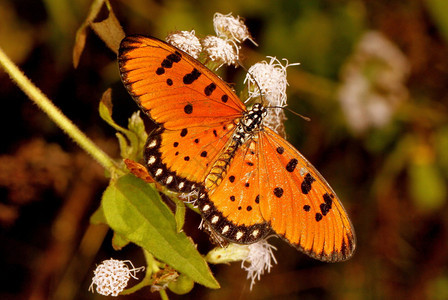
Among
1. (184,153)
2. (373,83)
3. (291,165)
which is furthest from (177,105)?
(373,83)

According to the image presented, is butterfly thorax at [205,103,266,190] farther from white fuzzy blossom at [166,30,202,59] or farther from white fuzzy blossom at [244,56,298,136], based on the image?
white fuzzy blossom at [166,30,202,59]

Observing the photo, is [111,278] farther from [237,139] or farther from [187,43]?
[187,43]

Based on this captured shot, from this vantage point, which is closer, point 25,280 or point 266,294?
point 25,280

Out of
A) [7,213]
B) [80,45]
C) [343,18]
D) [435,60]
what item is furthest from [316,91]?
[7,213]

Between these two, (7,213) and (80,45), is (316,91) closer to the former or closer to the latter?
(80,45)

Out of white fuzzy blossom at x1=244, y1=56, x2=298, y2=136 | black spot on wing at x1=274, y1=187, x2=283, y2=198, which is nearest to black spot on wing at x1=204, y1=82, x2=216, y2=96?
white fuzzy blossom at x1=244, y1=56, x2=298, y2=136

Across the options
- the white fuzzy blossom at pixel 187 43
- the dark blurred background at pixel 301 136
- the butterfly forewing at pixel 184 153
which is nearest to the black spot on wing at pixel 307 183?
the butterfly forewing at pixel 184 153

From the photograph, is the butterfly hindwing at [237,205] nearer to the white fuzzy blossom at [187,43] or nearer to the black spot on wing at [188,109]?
the black spot on wing at [188,109]
